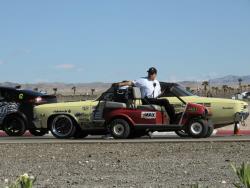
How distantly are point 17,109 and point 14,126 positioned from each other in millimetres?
564

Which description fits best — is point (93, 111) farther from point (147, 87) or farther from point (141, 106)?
point (147, 87)

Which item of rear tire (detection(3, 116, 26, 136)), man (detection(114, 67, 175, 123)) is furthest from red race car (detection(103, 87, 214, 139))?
rear tire (detection(3, 116, 26, 136))

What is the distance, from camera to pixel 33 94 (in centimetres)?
1939

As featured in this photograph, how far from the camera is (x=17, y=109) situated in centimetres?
1903

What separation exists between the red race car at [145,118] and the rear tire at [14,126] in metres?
3.52

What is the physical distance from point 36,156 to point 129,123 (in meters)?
4.88

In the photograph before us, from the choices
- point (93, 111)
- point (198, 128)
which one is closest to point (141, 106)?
point (93, 111)

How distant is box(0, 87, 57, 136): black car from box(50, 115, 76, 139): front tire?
1.54m

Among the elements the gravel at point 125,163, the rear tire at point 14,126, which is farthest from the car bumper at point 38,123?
the gravel at point 125,163

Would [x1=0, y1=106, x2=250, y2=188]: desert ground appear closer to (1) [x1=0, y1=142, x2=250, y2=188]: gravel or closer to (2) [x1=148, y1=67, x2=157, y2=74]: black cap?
(1) [x1=0, y1=142, x2=250, y2=188]: gravel

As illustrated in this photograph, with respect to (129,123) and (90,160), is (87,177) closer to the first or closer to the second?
(90,160)

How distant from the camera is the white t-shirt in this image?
641 inches

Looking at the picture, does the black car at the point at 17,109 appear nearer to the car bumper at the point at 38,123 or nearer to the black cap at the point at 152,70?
the car bumper at the point at 38,123

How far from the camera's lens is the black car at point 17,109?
62.3 ft
